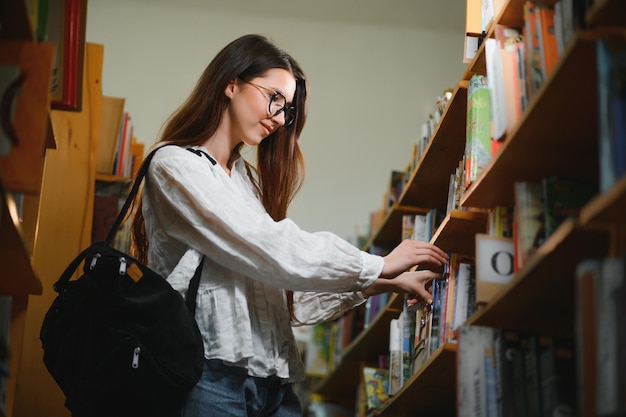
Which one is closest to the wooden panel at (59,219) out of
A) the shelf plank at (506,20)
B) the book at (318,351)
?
the shelf plank at (506,20)

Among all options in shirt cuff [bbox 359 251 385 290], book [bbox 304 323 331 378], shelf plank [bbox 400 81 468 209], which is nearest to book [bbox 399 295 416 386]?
shelf plank [bbox 400 81 468 209]

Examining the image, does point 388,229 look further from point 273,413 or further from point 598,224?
point 598,224

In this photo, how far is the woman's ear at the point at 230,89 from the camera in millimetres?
2344

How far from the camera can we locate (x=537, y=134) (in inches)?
63.9

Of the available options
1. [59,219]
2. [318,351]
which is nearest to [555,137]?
[59,219]

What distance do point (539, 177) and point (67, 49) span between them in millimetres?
1232

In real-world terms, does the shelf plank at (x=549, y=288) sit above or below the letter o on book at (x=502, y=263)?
below

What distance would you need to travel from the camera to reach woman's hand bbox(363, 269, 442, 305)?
214cm

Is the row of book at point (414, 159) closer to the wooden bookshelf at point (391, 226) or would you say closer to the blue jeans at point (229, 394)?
the wooden bookshelf at point (391, 226)

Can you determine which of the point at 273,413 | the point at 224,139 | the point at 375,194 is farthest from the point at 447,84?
the point at 273,413

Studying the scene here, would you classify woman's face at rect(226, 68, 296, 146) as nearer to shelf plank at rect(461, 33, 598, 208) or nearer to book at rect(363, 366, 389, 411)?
shelf plank at rect(461, 33, 598, 208)

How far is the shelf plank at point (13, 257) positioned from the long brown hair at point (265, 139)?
38 centimetres

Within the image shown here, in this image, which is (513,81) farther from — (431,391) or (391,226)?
(391,226)

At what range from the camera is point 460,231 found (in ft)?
7.10
